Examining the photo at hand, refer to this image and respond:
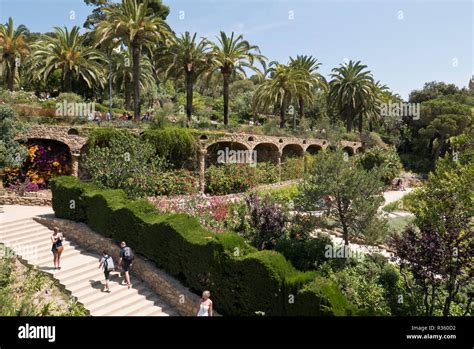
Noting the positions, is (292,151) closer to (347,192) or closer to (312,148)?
(312,148)

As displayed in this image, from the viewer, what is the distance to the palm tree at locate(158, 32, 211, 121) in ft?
85.0

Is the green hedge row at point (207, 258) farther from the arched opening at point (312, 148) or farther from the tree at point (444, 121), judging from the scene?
the tree at point (444, 121)

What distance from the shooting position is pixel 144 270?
500 inches

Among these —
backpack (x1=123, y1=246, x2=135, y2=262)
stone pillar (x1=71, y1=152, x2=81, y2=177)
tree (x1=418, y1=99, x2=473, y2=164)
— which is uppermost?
tree (x1=418, y1=99, x2=473, y2=164)

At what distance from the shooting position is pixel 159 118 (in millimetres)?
21828

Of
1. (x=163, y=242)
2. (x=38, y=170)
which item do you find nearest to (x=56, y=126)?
(x=38, y=170)

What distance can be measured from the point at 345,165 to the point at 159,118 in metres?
12.9

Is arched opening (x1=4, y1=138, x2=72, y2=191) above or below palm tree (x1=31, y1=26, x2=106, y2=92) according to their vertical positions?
below

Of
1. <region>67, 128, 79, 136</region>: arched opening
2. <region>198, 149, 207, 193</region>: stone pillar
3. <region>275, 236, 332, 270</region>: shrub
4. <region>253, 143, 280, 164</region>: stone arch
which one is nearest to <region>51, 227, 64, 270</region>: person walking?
<region>275, 236, 332, 270</region>: shrub

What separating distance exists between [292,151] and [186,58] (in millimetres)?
12873

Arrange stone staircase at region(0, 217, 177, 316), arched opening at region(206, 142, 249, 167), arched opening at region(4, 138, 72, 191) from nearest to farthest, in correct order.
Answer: stone staircase at region(0, 217, 177, 316)
arched opening at region(4, 138, 72, 191)
arched opening at region(206, 142, 249, 167)

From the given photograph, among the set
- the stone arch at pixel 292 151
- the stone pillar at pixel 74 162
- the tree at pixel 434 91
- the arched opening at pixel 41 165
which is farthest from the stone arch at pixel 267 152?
the tree at pixel 434 91

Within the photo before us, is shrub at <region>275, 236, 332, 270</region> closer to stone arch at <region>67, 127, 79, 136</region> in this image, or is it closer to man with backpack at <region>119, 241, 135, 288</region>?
man with backpack at <region>119, 241, 135, 288</region>

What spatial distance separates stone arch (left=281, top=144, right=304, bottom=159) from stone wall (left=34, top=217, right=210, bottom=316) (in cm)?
1989
